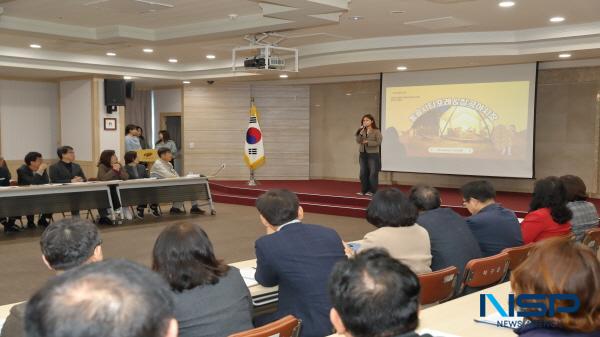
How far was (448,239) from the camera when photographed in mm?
3488

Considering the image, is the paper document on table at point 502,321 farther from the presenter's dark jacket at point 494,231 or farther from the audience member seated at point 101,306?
the audience member seated at point 101,306

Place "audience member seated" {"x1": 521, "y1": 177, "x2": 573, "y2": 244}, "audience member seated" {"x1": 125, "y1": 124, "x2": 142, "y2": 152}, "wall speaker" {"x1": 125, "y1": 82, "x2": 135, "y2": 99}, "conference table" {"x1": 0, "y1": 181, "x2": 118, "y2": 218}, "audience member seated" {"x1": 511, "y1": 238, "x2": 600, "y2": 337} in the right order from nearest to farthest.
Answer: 1. "audience member seated" {"x1": 511, "y1": 238, "x2": 600, "y2": 337}
2. "audience member seated" {"x1": 521, "y1": 177, "x2": 573, "y2": 244}
3. "conference table" {"x1": 0, "y1": 181, "x2": 118, "y2": 218}
4. "audience member seated" {"x1": 125, "y1": 124, "x2": 142, "y2": 152}
5. "wall speaker" {"x1": 125, "y1": 82, "x2": 135, "y2": 99}

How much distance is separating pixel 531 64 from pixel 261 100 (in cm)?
607

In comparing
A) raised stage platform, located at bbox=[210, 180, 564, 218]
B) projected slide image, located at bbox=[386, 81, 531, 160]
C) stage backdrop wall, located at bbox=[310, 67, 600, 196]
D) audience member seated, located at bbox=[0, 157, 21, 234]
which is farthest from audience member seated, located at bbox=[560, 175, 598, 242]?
audience member seated, located at bbox=[0, 157, 21, 234]

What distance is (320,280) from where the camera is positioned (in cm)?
271

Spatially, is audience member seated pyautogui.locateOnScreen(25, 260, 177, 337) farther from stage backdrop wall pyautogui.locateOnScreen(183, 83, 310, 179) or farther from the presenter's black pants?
stage backdrop wall pyautogui.locateOnScreen(183, 83, 310, 179)

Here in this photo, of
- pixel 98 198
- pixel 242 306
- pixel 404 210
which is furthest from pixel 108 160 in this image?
pixel 242 306

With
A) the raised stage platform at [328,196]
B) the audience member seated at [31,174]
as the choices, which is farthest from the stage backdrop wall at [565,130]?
the audience member seated at [31,174]

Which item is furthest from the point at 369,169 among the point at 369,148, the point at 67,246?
the point at 67,246

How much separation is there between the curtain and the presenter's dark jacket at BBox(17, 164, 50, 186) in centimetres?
664

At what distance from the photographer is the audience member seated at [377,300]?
4.38ft

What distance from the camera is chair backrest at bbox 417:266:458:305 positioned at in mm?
2953

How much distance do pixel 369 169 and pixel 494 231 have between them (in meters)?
6.18

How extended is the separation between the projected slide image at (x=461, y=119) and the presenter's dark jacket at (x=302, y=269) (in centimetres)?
789
